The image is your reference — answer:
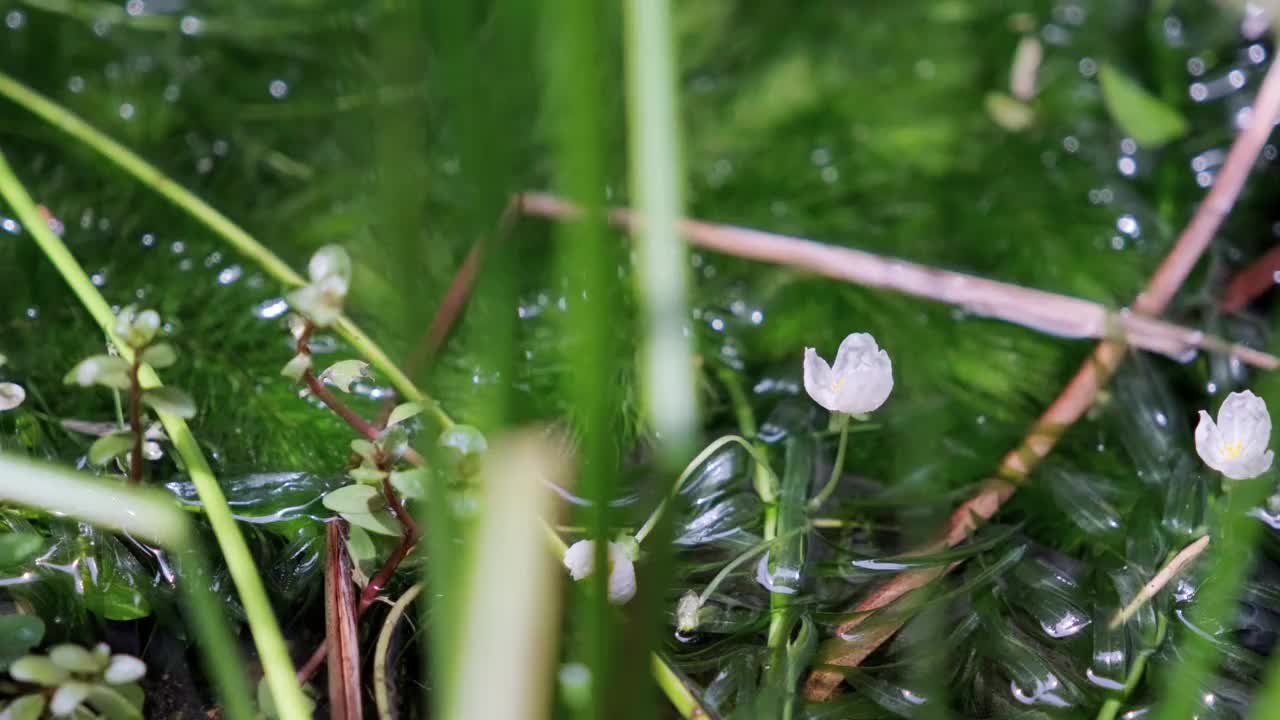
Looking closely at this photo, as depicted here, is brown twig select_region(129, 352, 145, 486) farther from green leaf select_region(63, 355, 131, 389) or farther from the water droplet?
the water droplet

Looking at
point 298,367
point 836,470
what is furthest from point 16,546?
point 836,470

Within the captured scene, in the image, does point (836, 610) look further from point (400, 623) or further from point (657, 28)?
point (657, 28)

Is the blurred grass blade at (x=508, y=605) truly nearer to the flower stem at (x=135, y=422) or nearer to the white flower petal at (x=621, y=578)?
the white flower petal at (x=621, y=578)

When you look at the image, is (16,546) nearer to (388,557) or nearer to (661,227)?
(388,557)

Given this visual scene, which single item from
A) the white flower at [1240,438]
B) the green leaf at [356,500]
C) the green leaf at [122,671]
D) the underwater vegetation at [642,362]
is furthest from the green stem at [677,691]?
the white flower at [1240,438]

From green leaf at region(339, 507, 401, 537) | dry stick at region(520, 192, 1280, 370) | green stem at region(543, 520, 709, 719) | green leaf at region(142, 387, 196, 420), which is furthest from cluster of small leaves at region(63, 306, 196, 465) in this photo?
dry stick at region(520, 192, 1280, 370)

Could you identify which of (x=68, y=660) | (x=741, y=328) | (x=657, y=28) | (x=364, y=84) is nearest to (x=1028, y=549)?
(x=741, y=328)
